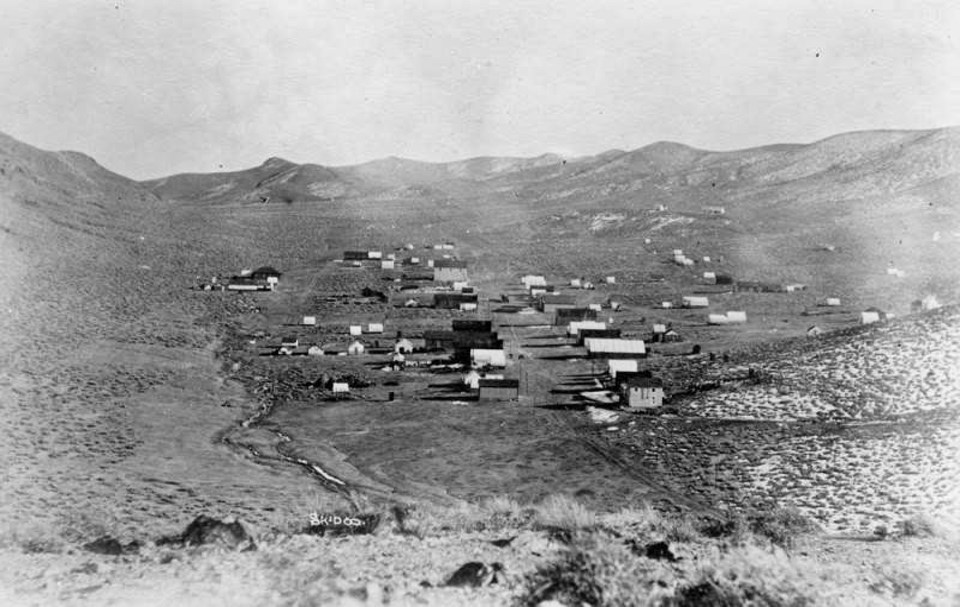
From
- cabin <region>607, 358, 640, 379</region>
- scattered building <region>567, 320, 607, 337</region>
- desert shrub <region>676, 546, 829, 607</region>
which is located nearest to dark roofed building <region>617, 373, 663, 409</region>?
cabin <region>607, 358, 640, 379</region>

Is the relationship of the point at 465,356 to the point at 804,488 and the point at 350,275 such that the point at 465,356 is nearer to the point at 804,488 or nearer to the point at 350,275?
the point at 804,488

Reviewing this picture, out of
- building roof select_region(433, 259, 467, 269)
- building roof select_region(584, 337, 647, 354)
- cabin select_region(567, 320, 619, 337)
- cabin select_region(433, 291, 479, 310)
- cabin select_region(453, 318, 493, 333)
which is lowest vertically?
building roof select_region(584, 337, 647, 354)

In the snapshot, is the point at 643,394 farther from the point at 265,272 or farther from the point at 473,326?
the point at 265,272

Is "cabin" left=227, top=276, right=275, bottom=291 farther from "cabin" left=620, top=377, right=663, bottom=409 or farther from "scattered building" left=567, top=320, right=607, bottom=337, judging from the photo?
"cabin" left=620, top=377, right=663, bottom=409

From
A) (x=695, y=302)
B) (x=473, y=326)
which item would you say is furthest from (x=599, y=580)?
(x=695, y=302)

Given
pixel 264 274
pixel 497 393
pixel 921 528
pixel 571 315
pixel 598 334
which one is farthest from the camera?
pixel 264 274

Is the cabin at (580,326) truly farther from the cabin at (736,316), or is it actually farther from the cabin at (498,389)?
the cabin at (498,389)
